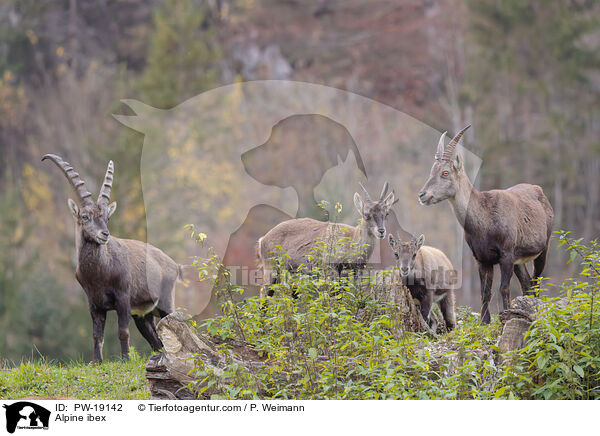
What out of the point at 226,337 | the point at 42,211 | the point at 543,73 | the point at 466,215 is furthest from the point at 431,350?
the point at 543,73

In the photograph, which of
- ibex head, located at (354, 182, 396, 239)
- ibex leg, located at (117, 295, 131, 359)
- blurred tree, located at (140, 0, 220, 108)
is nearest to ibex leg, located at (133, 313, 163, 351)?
ibex leg, located at (117, 295, 131, 359)

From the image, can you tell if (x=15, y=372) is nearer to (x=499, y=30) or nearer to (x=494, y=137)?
(x=494, y=137)

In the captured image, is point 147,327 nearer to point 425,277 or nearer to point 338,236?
point 338,236

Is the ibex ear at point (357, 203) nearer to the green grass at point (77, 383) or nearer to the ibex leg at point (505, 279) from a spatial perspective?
the ibex leg at point (505, 279)

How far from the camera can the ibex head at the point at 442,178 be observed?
9664mm

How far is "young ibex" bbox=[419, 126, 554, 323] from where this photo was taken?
31.8ft

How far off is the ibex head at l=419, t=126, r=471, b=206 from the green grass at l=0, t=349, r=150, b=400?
4454 mm

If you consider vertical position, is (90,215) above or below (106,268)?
above

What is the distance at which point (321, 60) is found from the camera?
29484 mm

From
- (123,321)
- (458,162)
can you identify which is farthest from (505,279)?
(123,321)

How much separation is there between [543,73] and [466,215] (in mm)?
19681

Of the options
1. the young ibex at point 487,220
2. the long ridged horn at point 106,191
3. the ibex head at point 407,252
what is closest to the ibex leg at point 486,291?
the young ibex at point 487,220

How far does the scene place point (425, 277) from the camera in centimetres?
1009

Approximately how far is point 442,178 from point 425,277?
1.46 metres
